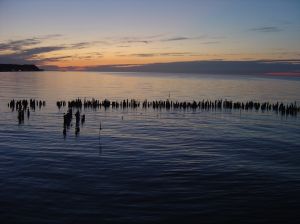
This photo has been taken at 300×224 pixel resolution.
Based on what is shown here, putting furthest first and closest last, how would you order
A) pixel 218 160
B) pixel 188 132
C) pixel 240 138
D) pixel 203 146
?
pixel 188 132, pixel 240 138, pixel 203 146, pixel 218 160

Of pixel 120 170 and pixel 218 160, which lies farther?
pixel 218 160

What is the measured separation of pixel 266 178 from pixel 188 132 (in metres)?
14.4

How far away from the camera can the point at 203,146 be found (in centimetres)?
2550

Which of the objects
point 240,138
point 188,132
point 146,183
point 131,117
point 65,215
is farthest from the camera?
point 131,117

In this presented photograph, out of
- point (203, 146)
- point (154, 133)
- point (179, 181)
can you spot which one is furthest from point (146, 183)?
point (154, 133)

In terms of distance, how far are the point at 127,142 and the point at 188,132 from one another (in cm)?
755

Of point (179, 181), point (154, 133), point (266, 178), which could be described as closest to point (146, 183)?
point (179, 181)

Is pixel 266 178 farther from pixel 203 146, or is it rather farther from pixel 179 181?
pixel 203 146

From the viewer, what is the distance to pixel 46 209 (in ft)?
42.0

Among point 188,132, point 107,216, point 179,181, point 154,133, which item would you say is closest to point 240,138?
point 188,132

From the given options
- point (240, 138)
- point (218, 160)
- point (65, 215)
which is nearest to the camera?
point (65, 215)

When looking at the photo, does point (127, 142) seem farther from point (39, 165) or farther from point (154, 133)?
point (39, 165)

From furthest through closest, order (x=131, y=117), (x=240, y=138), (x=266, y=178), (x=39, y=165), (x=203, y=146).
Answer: (x=131, y=117) → (x=240, y=138) → (x=203, y=146) → (x=39, y=165) → (x=266, y=178)

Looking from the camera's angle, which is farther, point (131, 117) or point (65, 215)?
point (131, 117)
